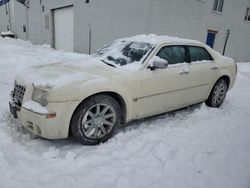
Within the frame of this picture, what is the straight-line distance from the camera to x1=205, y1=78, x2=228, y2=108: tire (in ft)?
16.8

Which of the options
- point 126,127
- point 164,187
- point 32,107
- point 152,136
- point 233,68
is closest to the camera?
point 164,187

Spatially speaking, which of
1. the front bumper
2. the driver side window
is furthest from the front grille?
the driver side window

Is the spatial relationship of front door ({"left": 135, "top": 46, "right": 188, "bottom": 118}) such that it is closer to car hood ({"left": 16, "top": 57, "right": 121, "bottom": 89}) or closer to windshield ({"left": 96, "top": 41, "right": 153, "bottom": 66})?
windshield ({"left": 96, "top": 41, "right": 153, "bottom": 66})

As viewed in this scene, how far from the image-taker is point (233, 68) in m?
5.39

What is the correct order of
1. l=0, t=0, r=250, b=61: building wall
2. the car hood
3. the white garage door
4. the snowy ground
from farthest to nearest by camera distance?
1. the white garage door
2. l=0, t=0, r=250, b=61: building wall
3. the car hood
4. the snowy ground

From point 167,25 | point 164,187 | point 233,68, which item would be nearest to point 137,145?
point 164,187

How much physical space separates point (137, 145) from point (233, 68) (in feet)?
11.1

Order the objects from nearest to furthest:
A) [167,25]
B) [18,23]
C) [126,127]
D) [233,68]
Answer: [126,127], [233,68], [167,25], [18,23]

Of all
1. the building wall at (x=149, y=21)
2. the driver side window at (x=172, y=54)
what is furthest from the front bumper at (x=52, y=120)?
the building wall at (x=149, y=21)

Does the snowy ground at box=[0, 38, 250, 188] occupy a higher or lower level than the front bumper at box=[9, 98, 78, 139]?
lower

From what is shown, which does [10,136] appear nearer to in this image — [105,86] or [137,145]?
[105,86]

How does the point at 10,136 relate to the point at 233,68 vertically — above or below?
below

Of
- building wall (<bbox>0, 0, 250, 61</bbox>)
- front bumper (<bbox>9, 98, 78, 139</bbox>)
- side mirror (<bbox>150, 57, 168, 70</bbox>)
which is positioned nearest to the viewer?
front bumper (<bbox>9, 98, 78, 139</bbox>)

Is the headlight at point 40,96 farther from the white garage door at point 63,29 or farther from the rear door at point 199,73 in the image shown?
the white garage door at point 63,29
